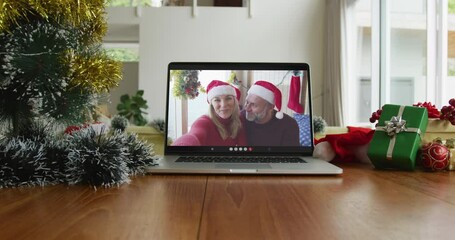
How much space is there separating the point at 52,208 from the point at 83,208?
34 millimetres

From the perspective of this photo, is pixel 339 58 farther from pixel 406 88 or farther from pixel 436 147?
pixel 436 147

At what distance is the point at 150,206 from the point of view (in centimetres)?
49

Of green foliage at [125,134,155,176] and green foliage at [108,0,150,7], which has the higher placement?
green foliage at [108,0,150,7]

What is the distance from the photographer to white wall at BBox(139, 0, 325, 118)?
5.68 m

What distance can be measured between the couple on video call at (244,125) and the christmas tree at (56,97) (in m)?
0.17

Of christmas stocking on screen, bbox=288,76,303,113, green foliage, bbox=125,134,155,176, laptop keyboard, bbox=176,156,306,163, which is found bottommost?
laptop keyboard, bbox=176,156,306,163

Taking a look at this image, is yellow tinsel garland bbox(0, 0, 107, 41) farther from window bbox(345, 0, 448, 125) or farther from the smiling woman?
window bbox(345, 0, 448, 125)

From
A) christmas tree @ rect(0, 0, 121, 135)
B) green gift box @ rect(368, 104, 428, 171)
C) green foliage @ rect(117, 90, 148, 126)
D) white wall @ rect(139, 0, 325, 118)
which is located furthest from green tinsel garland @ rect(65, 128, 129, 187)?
white wall @ rect(139, 0, 325, 118)

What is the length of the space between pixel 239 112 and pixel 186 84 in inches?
5.7

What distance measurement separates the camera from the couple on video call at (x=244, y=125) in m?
0.93

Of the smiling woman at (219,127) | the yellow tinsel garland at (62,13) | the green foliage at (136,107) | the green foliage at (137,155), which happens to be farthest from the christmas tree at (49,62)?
the green foliage at (136,107)

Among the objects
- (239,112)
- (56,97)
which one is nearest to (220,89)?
(239,112)

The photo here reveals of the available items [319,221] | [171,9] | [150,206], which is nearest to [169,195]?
[150,206]

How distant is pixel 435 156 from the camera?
0.83 metres
